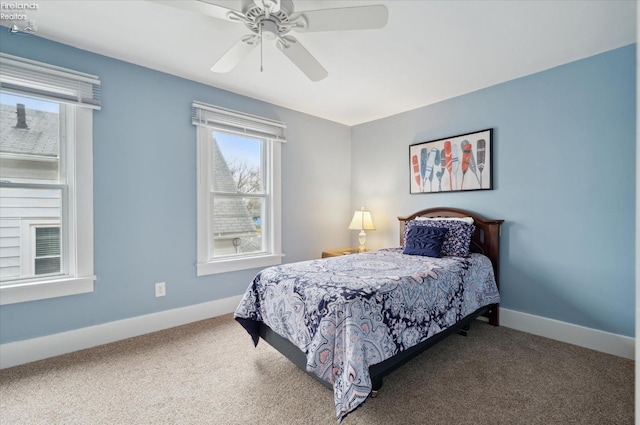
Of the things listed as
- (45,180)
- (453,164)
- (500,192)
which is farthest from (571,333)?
(45,180)

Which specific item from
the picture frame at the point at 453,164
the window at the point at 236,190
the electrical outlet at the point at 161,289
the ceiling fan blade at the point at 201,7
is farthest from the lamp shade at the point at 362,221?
the ceiling fan blade at the point at 201,7

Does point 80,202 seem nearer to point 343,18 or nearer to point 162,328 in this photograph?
point 162,328

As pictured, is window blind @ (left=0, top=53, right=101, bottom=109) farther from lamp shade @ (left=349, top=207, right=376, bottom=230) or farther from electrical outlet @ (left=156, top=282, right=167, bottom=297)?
lamp shade @ (left=349, top=207, right=376, bottom=230)

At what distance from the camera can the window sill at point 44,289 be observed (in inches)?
80.7

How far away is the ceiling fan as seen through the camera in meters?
1.49

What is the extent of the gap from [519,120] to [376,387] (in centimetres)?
270

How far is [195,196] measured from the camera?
2916 mm

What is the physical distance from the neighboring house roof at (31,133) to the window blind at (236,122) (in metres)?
1.08

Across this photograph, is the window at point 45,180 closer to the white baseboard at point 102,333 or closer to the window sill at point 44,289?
the window sill at point 44,289

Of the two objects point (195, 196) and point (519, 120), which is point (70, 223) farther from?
point (519, 120)

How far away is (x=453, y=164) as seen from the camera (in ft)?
10.5

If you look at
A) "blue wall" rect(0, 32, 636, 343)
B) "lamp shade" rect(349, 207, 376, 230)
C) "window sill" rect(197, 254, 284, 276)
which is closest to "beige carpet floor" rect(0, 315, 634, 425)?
"blue wall" rect(0, 32, 636, 343)

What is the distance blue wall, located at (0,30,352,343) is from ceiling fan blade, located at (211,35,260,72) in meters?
0.97

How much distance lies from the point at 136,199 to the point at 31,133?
32.8 inches
